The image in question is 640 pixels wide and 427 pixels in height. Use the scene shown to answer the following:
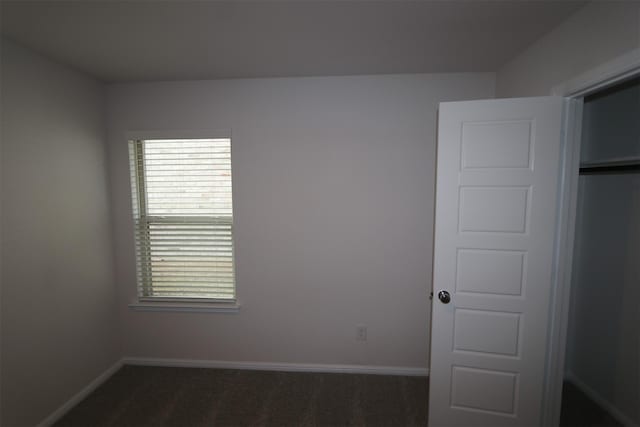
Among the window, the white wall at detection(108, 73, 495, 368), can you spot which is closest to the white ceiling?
the white wall at detection(108, 73, 495, 368)

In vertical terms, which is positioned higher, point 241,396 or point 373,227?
point 373,227

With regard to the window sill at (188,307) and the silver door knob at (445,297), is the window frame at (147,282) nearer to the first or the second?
the window sill at (188,307)

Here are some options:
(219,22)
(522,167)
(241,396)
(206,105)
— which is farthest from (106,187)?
(522,167)

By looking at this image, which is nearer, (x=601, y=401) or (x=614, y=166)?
(x=614, y=166)

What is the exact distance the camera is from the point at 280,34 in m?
1.61

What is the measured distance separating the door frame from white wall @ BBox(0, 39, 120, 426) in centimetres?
329

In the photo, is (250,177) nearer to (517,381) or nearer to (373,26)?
(373,26)

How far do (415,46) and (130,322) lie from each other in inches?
130

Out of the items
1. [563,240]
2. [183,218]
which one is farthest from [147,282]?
[563,240]

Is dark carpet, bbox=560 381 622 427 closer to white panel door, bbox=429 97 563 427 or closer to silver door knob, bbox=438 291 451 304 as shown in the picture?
white panel door, bbox=429 97 563 427

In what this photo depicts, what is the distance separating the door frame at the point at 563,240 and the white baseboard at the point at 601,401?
0.71 m

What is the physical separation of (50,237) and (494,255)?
2.98 m

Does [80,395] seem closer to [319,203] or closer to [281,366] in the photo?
[281,366]

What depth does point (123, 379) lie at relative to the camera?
2352 mm
